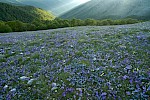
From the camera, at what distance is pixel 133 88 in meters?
5.73

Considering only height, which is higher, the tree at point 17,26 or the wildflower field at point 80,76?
the wildflower field at point 80,76

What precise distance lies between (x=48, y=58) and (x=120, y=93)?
5.46 meters

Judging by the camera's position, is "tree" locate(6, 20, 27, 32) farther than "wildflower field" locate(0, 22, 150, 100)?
Yes

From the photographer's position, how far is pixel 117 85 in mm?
6035

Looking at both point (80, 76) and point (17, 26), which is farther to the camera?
point (17, 26)

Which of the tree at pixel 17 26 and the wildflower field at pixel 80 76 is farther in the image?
the tree at pixel 17 26

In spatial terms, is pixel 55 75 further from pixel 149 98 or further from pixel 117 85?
pixel 149 98

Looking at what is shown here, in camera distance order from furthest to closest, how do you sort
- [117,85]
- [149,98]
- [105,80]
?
[105,80] < [117,85] < [149,98]

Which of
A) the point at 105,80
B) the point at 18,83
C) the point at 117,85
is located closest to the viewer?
the point at 117,85

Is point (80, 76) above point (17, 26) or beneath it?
above

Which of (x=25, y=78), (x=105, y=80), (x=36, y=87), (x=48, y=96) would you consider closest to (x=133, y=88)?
(x=105, y=80)

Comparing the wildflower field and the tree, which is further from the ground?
the wildflower field

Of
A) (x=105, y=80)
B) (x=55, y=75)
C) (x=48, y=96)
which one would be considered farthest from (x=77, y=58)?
(x=48, y=96)

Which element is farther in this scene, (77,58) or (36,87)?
(77,58)
